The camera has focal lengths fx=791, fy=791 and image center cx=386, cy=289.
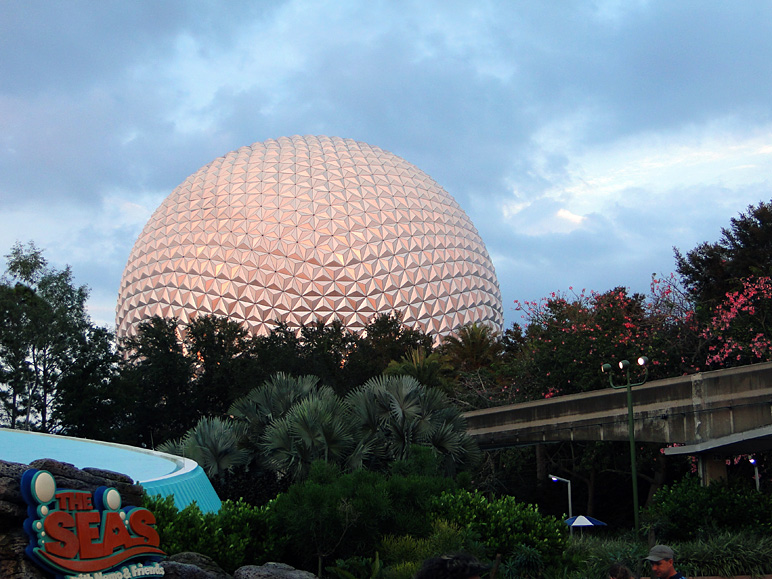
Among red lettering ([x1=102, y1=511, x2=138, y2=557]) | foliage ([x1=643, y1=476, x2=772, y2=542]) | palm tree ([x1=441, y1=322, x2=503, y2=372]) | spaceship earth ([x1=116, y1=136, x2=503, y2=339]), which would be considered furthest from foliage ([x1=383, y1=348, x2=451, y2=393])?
red lettering ([x1=102, y1=511, x2=138, y2=557])

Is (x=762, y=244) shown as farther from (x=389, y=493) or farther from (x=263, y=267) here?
(x=263, y=267)

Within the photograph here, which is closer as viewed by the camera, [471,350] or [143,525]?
[143,525]

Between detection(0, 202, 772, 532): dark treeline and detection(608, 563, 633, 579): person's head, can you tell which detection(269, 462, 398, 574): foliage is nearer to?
detection(608, 563, 633, 579): person's head

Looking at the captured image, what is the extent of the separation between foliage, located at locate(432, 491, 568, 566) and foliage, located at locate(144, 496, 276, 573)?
335 cm

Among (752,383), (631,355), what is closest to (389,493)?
(752,383)

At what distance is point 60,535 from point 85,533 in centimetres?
29

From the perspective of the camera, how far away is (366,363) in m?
35.9

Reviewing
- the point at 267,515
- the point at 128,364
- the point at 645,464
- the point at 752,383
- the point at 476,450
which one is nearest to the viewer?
the point at 267,515

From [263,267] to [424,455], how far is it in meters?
23.9

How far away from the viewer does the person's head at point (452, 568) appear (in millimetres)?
4199

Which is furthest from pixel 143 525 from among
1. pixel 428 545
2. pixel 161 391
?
pixel 161 391

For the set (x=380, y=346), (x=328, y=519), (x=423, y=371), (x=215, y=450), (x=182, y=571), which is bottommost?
(x=182, y=571)

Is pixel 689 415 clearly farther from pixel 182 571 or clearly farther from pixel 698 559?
pixel 182 571

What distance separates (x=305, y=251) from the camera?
4069 cm
